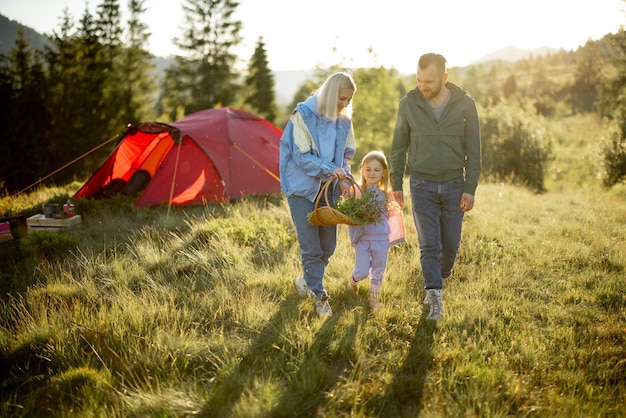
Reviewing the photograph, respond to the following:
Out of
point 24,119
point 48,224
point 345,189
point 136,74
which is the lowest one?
point 48,224

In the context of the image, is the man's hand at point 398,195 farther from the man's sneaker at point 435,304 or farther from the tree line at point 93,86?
the tree line at point 93,86

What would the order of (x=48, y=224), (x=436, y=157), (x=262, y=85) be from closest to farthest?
(x=436, y=157)
(x=48, y=224)
(x=262, y=85)

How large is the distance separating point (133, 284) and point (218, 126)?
4726mm

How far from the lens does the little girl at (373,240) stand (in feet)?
11.8

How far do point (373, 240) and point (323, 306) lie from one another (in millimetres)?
671

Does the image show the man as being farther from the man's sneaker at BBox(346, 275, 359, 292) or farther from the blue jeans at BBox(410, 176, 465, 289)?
the man's sneaker at BBox(346, 275, 359, 292)

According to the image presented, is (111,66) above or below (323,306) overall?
above

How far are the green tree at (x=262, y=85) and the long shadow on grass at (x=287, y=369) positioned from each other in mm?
29479

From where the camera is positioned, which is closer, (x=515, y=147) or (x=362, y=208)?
(x=362, y=208)

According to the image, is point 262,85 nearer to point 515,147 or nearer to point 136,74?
A: point 136,74

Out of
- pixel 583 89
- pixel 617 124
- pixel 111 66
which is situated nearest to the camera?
pixel 617 124

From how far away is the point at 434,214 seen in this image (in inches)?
140

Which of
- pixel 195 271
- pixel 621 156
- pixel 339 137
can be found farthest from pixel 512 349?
pixel 621 156

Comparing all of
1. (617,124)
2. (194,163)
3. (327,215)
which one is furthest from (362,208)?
(617,124)
